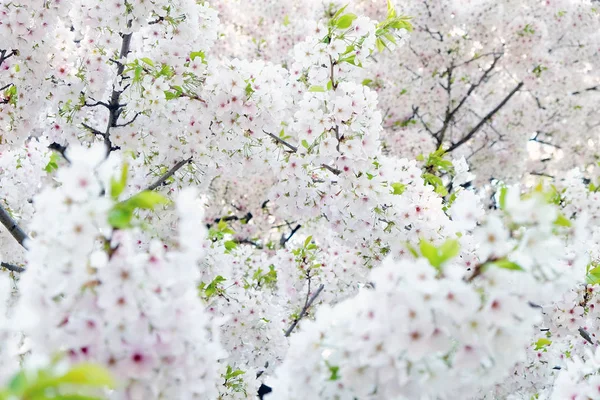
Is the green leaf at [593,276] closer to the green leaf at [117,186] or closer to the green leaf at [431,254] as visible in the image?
the green leaf at [431,254]

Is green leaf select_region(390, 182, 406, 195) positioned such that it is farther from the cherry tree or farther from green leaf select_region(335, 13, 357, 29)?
green leaf select_region(335, 13, 357, 29)

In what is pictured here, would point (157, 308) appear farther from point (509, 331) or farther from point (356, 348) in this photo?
point (509, 331)

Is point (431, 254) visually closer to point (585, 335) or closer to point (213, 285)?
point (213, 285)

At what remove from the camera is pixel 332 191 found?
385 cm

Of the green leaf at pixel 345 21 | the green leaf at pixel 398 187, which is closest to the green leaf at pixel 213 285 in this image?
the green leaf at pixel 398 187

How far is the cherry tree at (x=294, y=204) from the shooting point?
1471 mm

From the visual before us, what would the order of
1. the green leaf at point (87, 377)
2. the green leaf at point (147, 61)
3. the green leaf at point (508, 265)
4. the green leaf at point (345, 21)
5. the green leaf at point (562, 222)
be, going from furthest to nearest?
the green leaf at point (147, 61), the green leaf at point (345, 21), the green leaf at point (562, 222), the green leaf at point (508, 265), the green leaf at point (87, 377)

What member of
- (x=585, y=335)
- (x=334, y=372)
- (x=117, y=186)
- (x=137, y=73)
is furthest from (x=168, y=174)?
(x=585, y=335)

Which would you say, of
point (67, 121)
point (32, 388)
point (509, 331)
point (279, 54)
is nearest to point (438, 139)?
point (279, 54)

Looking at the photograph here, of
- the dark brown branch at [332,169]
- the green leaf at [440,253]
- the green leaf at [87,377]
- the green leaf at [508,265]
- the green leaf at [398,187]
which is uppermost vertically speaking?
the dark brown branch at [332,169]

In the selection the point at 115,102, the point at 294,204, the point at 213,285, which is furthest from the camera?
the point at 115,102

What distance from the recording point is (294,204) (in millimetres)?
4027

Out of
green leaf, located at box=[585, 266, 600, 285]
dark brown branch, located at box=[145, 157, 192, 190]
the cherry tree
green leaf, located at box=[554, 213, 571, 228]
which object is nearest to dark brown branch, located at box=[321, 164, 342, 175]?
the cherry tree

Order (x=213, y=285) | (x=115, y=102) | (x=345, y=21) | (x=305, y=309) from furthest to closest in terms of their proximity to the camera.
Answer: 1. (x=305, y=309)
2. (x=115, y=102)
3. (x=213, y=285)
4. (x=345, y=21)
